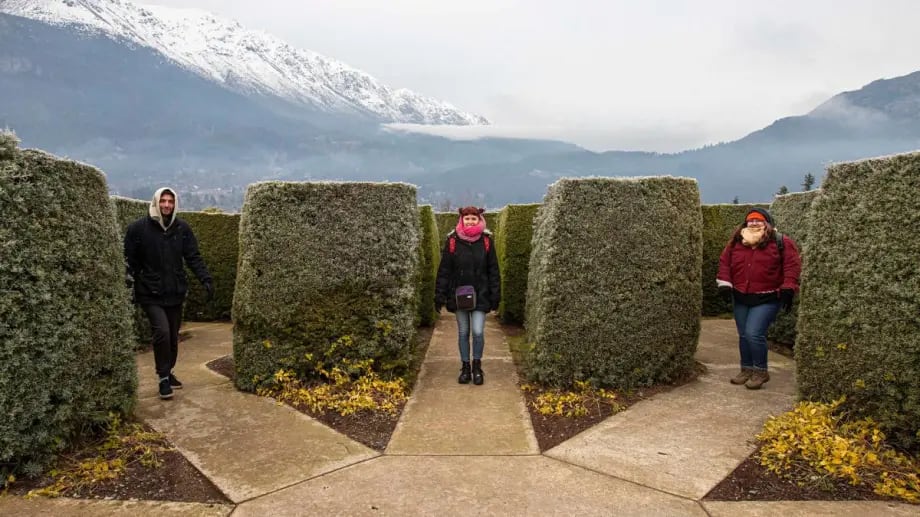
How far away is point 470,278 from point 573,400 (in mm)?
1622

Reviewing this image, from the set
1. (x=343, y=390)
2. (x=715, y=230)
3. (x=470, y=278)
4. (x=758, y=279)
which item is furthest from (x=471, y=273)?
(x=715, y=230)

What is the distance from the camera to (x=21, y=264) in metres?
3.19

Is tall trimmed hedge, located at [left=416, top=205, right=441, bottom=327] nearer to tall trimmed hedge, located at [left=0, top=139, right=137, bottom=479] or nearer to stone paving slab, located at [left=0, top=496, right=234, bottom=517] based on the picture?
tall trimmed hedge, located at [left=0, top=139, right=137, bottom=479]

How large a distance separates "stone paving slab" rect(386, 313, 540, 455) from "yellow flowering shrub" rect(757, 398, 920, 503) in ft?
5.57

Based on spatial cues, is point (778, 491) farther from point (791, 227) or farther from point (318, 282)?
point (791, 227)

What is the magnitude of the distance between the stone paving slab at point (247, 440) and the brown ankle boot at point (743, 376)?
12.8 feet

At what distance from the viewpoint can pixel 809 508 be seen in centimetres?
296

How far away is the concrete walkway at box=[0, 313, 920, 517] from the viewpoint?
118 inches

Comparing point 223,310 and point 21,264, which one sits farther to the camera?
point 223,310

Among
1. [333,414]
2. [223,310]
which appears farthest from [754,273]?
→ [223,310]

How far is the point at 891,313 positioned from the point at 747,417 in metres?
1.44

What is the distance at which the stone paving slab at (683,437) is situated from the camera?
343 centimetres

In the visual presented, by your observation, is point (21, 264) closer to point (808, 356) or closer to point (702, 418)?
point (702, 418)

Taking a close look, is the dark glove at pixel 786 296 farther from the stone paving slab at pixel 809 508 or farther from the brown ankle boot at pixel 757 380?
the stone paving slab at pixel 809 508
